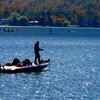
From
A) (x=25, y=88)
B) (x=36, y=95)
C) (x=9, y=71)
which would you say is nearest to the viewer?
(x=36, y=95)

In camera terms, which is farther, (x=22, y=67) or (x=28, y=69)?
(x=28, y=69)

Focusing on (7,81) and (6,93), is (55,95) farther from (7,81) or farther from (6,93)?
(7,81)

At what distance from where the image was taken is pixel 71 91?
124 ft

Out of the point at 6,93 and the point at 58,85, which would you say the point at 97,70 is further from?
the point at 6,93

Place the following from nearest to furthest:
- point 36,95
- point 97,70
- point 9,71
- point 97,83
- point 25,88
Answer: point 36,95, point 25,88, point 97,83, point 9,71, point 97,70

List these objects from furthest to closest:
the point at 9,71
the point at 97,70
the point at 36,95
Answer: the point at 97,70 < the point at 9,71 < the point at 36,95

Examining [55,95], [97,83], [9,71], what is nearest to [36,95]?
[55,95]

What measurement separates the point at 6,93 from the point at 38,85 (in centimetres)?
436

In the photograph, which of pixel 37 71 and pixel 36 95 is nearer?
pixel 36 95

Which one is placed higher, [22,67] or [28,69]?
[22,67]

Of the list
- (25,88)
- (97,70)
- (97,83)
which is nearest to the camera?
(25,88)

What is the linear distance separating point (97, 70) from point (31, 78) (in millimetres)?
8576

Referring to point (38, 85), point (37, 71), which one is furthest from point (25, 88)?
point (37, 71)

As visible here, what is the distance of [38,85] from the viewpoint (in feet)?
133
